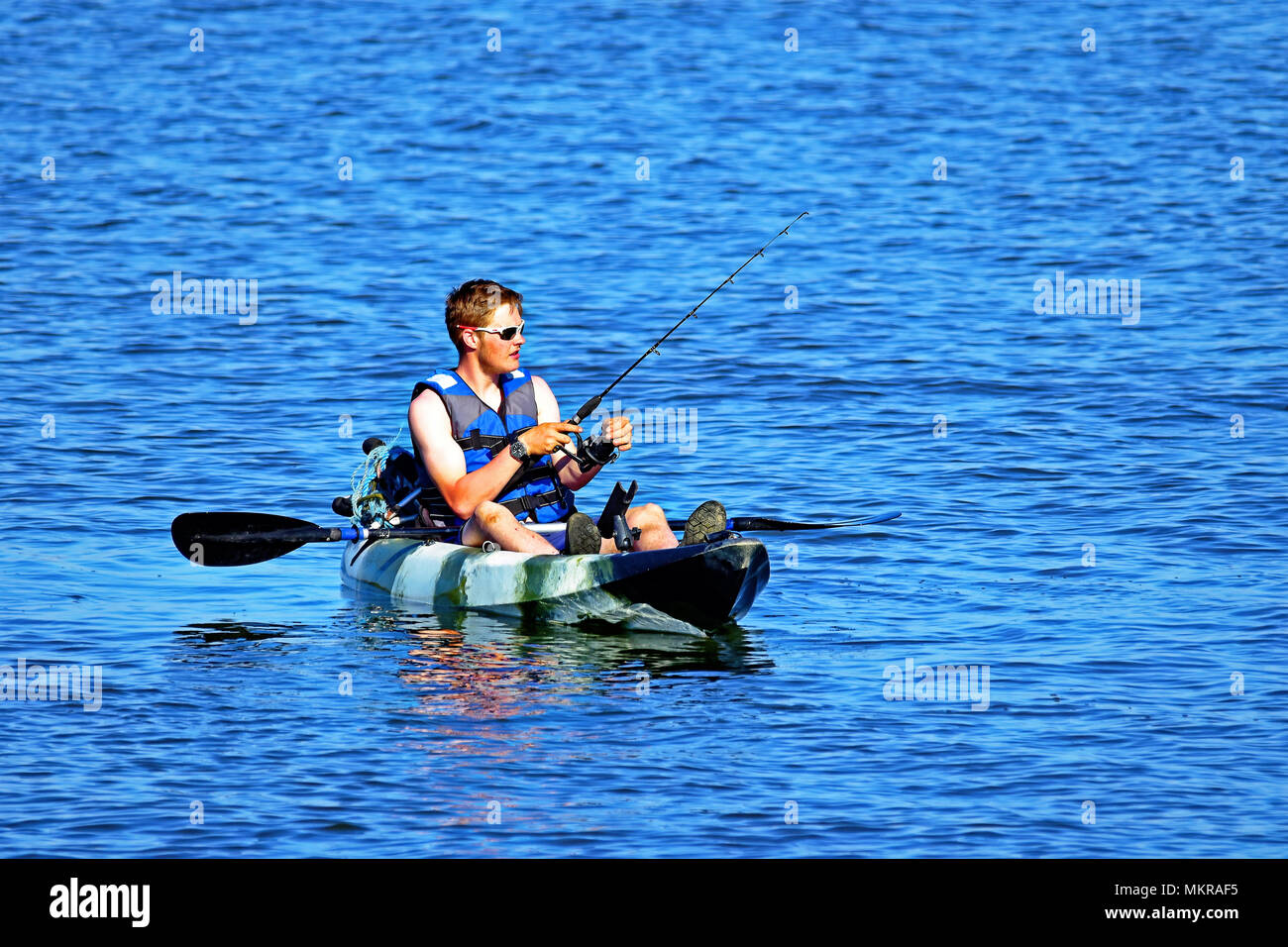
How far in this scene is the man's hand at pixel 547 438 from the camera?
834 centimetres

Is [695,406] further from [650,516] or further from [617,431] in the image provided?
[617,431]

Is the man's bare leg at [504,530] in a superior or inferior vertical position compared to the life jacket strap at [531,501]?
inferior

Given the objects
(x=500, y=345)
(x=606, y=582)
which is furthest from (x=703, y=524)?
(x=500, y=345)

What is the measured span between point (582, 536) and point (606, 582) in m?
0.29

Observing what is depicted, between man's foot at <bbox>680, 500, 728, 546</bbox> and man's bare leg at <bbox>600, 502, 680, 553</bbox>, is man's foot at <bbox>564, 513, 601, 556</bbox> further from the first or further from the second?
man's foot at <bbox>680, 500, 728, 546</bbox>

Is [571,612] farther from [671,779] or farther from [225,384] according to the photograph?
[225,384]

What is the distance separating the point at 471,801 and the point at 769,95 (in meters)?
23.2

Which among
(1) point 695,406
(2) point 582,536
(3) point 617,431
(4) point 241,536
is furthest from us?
(1) point 695,406

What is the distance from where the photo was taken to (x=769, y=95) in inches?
1117

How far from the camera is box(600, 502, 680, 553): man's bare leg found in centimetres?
855

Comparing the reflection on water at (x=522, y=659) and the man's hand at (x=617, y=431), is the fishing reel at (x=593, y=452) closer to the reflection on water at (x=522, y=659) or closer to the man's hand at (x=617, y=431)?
the man's hand at (x=617, y=431)

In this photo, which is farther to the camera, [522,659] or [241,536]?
[241,536]

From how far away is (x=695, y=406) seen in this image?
14.4m

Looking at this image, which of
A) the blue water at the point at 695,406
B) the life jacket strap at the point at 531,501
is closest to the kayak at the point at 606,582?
the blue water at the point at 695,406
